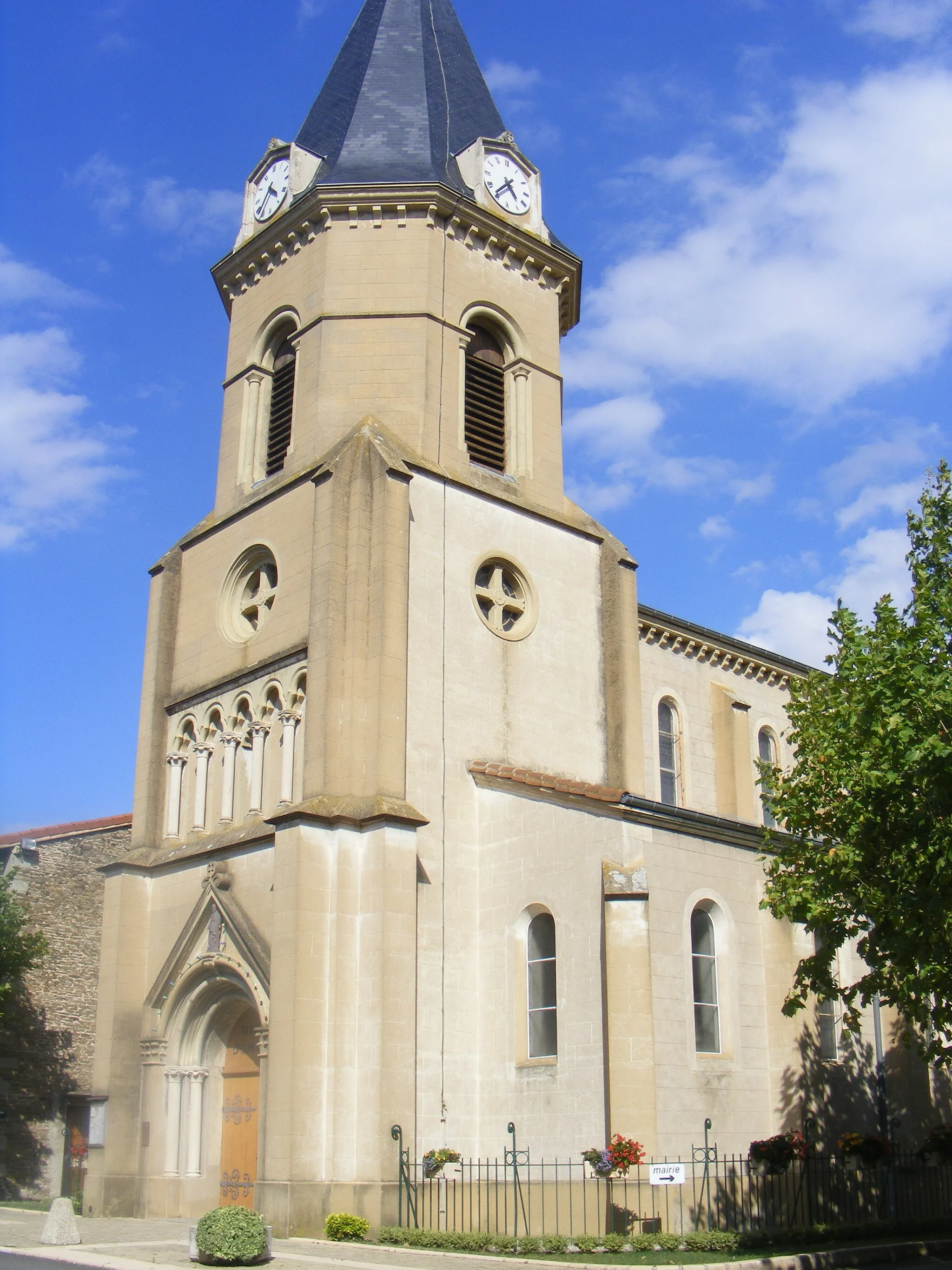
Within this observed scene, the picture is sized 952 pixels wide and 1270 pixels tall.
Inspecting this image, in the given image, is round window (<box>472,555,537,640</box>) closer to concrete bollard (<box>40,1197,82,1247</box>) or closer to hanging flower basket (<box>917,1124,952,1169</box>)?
hanging flower basket (<box>917,1124,952,1169</box>)

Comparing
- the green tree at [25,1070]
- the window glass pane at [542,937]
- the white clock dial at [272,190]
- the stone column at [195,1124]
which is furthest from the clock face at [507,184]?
the stone column at [195,1124]

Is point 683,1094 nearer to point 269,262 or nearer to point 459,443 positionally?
point 459,443

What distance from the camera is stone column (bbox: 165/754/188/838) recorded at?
87.0 feet

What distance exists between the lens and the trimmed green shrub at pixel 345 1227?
19.0 meters

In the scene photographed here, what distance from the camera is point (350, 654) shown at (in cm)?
2294

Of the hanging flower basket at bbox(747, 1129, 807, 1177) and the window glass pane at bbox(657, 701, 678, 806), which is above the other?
the window glass pane at bbox(657, 701, 678, 806)

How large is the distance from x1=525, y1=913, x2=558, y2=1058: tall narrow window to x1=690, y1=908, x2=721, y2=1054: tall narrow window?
238 cm

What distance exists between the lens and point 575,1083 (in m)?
20.6

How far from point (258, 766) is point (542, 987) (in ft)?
→ 22.6

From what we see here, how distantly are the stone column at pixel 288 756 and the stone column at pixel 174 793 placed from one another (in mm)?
3926

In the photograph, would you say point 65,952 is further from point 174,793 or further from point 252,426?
point 252,426

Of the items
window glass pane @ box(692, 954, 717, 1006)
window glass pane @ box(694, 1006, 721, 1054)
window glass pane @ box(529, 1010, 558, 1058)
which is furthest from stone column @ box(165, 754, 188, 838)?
window glass pane @ box(694, 1006, 721, 1054)

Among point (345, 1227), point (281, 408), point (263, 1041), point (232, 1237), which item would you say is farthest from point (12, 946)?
point (232, 1237)

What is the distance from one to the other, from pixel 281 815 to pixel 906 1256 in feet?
38.2
